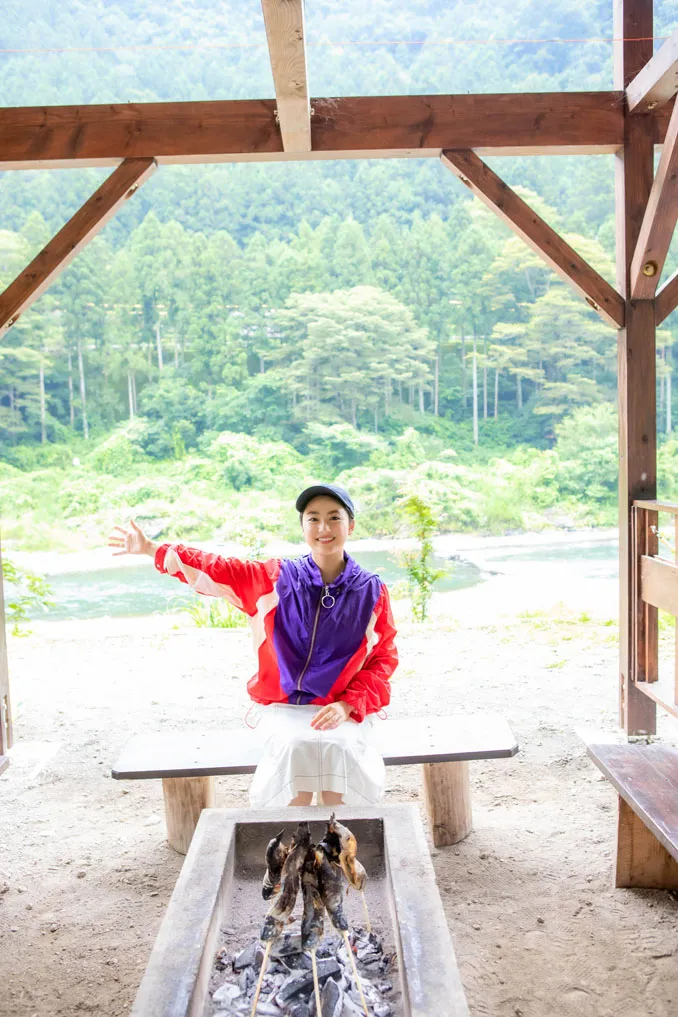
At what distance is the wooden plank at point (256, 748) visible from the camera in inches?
106

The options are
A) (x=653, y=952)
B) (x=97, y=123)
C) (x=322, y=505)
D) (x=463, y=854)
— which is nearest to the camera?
(x=653, y=952)

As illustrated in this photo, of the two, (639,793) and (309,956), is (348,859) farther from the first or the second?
(639,793)

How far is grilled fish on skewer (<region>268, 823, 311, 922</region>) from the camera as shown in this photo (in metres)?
1.64

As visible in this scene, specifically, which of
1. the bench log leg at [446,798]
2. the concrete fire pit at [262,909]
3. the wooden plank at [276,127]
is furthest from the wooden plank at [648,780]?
the wooden plank at [276,127]

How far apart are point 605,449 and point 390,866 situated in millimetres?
15932

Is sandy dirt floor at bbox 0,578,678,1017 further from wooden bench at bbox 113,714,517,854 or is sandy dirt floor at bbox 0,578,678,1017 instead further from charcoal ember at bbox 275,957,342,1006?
charcoal ember at bbox 275,957,342,1006

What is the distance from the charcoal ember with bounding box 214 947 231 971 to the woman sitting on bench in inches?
30.7

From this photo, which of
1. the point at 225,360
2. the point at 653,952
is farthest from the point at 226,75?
the point at 653,952

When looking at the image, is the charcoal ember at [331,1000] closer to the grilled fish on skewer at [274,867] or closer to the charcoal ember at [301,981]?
the charcoal ember at [301,981]

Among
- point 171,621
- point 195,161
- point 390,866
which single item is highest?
point 195,161

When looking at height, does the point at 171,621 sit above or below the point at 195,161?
below

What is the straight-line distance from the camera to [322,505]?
8.91 ft

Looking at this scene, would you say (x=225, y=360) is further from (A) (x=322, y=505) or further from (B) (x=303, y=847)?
(B) (x=303, y=847)

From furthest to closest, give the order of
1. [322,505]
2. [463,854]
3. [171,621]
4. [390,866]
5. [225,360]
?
[225,360]
[171,621]
[463,854]
[322,505]
[390,866]
